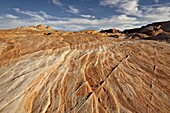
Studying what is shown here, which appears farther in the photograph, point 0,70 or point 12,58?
point 12,58

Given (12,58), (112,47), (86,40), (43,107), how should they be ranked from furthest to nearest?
(86,40) < (112,47) < (12,58) < (43,107)

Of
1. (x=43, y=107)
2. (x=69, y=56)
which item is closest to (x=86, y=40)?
(x=69, y=56)

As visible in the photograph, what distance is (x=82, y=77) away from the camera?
34.0ft

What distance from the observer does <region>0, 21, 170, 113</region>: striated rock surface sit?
890 centimetres

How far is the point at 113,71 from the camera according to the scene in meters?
10.8

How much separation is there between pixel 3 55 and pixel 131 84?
6.11m

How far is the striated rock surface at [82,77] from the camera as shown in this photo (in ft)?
29.2

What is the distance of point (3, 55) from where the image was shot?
1188cm

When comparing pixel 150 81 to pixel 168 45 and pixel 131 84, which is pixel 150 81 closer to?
pixel 131 84

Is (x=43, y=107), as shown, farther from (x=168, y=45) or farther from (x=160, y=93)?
(x=168, y=45)

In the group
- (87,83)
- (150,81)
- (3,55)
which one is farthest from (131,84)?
(3,55)

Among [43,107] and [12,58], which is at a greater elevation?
[12,58]

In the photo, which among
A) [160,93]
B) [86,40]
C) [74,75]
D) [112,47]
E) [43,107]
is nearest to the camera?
[43,107]

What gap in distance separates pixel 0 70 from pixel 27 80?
1.58 m
